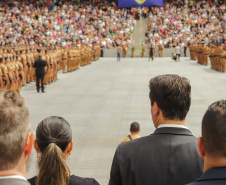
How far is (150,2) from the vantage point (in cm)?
3794

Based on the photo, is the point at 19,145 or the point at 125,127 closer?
the point at 19,145

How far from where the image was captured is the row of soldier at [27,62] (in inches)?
571

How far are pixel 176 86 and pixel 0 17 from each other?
46.2 metres

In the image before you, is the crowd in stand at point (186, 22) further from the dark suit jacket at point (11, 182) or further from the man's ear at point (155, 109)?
the dark suit jacket at point (11, 182)

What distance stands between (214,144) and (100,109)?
36.9 feet

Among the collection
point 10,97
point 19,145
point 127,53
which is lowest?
point 127,53

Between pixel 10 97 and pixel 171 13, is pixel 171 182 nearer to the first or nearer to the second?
pixel 10 97

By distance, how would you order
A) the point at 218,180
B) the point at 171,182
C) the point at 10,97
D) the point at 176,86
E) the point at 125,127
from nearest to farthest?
the point at 218,180 → the point at 10,97 → the point at 171,182 → the point at 176,86 → the point at 125,127

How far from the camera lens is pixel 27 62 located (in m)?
19.0

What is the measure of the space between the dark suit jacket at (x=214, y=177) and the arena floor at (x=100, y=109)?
15.8 feet

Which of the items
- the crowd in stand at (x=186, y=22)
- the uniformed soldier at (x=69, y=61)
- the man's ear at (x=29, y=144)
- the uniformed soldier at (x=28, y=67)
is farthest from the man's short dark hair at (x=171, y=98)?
the crowd in stand at (x=186, y=22)

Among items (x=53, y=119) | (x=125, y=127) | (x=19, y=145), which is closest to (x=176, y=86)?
(x=53, y=119)

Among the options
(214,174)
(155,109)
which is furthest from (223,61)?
(214,174)

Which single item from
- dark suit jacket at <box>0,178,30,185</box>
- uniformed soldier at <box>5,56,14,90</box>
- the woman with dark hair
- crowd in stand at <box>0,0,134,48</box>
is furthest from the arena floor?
crowd in stand at <box>0,0,134,48</box>
